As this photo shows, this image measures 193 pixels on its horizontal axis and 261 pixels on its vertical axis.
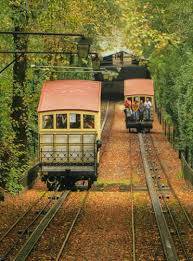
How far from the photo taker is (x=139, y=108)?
5088 centimetres

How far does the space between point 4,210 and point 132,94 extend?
1231 inches

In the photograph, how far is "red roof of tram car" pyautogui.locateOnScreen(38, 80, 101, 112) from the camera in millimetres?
26141

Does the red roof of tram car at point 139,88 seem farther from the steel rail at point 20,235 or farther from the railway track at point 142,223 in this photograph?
the steel rail at point 20,235

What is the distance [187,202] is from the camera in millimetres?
23391

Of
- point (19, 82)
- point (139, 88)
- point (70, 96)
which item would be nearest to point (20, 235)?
point (70, 96)

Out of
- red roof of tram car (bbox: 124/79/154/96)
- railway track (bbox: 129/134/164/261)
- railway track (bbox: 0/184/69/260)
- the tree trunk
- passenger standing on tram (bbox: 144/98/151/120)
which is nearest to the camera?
railway track (bbox: 129/134/164/261)

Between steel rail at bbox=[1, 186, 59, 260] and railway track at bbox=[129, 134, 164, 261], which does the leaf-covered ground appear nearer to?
railway track at bbox=[129, 134, 164, 261]

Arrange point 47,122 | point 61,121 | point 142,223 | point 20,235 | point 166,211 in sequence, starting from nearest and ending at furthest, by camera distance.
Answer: point 20,235
point 142,223
point 166,211
point 61,121
point 47,122

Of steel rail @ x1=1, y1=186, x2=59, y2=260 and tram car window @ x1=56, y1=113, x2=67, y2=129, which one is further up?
tram car window @ x1=56, y1=113, x2=67, y2=129

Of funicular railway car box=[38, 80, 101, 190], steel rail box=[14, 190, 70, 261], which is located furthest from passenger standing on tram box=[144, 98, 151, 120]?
steel rail box=[14, 190, 70, 261]

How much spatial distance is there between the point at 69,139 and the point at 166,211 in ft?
20.1

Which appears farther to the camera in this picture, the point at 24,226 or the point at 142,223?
the point at 142,223

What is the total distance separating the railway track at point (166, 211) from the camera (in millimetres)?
15273

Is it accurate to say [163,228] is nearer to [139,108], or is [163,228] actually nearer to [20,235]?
[20,235]
